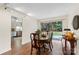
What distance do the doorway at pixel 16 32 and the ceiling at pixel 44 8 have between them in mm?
233

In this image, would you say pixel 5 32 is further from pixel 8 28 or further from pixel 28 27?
pixel 28 27

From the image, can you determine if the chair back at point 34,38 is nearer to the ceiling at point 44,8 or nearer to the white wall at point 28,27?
the white wall at point 28,27

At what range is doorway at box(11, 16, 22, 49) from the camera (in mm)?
2248

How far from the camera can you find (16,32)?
2279 mm

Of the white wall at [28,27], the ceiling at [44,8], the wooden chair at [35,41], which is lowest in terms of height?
the wooden chair at [35,41]

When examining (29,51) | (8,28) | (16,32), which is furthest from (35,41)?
(8,28)

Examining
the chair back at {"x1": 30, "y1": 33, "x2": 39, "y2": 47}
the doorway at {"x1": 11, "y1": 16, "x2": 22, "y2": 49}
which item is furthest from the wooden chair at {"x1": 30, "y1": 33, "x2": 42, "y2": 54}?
the doorway at {"x1": 11, "y1": 16, "x2": 22, "y2": 49}

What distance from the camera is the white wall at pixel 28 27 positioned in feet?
7.44

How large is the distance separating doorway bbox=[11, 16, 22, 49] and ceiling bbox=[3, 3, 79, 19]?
9.2 inches

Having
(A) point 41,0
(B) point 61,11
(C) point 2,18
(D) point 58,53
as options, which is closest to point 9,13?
(C) point 2,18

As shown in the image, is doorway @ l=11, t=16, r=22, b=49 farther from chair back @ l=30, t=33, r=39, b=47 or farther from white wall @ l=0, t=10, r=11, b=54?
chair back @ l=30, t=33, r=39, b=47

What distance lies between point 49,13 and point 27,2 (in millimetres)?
466

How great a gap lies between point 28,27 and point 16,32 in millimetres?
254

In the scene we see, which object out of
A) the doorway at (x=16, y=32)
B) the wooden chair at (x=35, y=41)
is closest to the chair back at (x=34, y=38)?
the wooden chair at (x=35, y=41)
